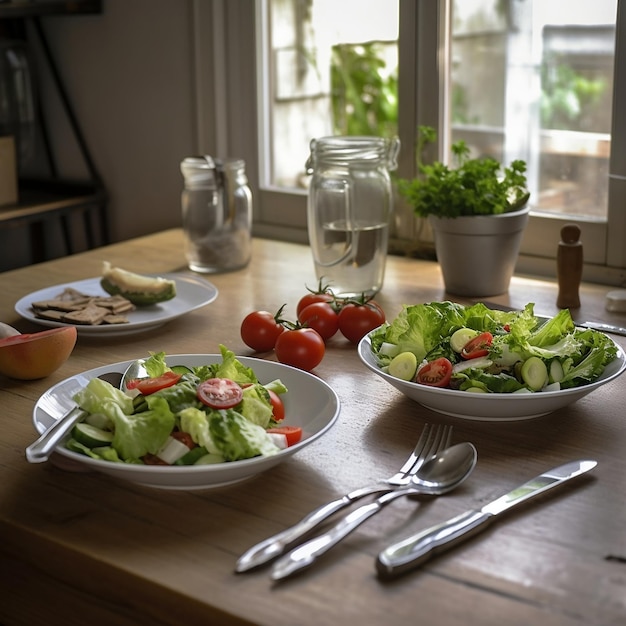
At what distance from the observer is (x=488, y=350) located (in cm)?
112

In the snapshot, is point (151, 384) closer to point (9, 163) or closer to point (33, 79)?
point (9, 163)

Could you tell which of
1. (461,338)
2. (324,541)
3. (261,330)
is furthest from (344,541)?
(261,330)

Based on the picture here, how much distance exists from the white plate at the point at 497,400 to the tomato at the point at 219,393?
21 centimetres

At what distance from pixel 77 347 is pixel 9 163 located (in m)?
1.06

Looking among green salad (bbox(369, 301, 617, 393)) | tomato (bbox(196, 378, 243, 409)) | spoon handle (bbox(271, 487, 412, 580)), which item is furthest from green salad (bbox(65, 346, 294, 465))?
green salad (bbox(369, 301, 617, 393))

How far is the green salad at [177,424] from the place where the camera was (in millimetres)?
917

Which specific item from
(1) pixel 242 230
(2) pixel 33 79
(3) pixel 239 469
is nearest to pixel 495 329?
(3) pixel 239 469

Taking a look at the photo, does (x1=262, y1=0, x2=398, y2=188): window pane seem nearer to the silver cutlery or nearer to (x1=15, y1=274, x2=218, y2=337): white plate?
(x1=15, y1=274, x2=218, y2=337): white plate

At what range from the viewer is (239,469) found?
0.90 m

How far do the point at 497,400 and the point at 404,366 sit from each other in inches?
5.3

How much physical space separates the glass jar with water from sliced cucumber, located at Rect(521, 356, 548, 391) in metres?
0.63

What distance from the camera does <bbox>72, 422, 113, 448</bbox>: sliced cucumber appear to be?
93 cm

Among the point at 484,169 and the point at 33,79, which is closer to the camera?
the point at 484,169

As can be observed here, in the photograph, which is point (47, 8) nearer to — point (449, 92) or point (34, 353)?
point (449, 92)
